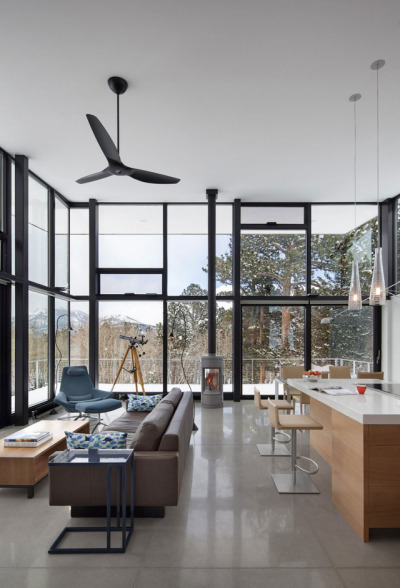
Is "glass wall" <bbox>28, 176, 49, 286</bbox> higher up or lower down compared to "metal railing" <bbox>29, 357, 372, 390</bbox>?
higher up

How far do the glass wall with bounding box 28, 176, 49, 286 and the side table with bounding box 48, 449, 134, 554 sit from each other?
13.6 ft

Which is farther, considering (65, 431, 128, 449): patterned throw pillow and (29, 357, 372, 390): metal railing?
(29, 357, 372, 390): metal railing

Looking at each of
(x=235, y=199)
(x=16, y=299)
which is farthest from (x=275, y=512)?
(x=235, y=199)

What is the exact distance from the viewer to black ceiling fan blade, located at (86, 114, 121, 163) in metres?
3.26

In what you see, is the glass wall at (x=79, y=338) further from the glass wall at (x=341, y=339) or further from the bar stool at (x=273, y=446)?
the glass wall at (x=341, y=339)

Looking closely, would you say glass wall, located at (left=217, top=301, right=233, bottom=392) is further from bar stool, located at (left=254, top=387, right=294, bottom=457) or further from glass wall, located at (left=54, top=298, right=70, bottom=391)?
glass wall, located at (left=54, top=298, right=70, bottom=391)

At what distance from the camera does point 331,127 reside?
4984 mm

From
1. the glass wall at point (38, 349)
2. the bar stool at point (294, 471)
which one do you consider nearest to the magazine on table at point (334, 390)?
the bar stool at point (294, 471)

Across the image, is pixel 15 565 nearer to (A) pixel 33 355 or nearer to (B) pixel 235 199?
(A) pixel 33 355

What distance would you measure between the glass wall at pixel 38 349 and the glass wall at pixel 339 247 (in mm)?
5174

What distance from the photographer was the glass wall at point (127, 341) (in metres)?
7.76

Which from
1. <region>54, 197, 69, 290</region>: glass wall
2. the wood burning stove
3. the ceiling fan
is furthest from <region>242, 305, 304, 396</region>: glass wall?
the ceiling fan

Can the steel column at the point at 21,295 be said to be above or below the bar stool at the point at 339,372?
above

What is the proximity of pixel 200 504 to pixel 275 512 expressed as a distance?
0.62m
